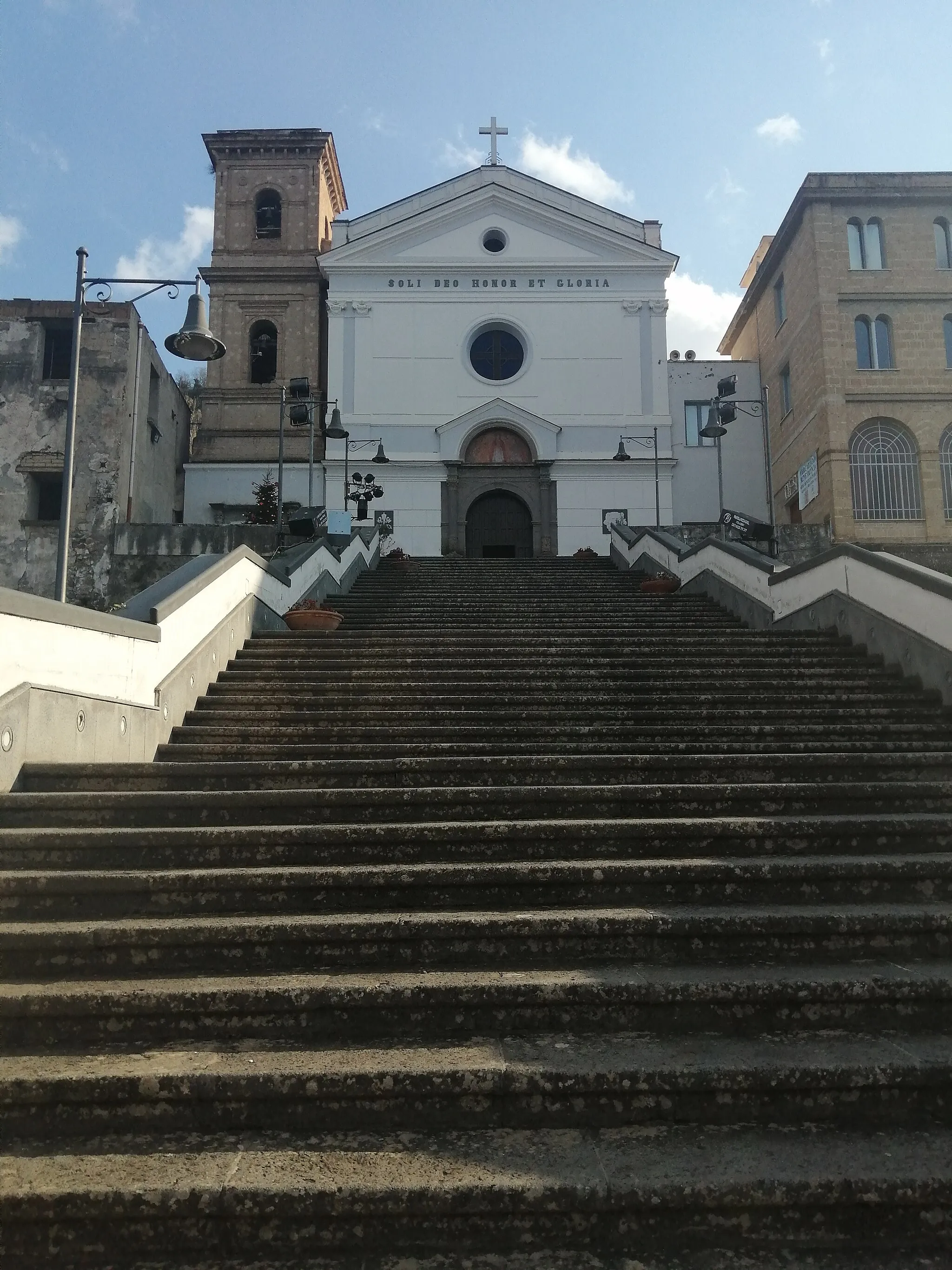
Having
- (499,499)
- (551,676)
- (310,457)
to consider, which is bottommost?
(551,676)

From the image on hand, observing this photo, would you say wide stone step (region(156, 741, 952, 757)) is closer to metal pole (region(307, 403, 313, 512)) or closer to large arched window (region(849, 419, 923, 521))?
metal pole (region(307, 403, 313, 512))

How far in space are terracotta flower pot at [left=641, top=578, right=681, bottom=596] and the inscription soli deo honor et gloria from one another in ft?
46.7

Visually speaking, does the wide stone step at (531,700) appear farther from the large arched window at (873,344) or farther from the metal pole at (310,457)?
the large arched window at (873,344)

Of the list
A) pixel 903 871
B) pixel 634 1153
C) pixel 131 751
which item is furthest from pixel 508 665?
pixel 634 1153

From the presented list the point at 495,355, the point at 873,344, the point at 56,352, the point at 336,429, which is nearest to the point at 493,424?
the point at 495,355

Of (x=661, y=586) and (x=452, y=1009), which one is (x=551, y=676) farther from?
(x=661, y=586)

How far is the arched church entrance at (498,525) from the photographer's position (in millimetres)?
23578

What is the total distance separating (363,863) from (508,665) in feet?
12.2

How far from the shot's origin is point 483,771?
541cm

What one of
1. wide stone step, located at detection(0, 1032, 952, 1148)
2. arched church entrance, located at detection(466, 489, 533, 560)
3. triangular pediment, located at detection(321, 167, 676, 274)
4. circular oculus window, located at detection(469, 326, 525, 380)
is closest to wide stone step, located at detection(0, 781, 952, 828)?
wide stone step, located at detection(0, 1032, 952, 1148)

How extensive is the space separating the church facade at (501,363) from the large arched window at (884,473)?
4561mm

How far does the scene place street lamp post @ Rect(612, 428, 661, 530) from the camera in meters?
22.9

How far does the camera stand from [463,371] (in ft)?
78.8

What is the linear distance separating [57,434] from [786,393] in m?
18.7
